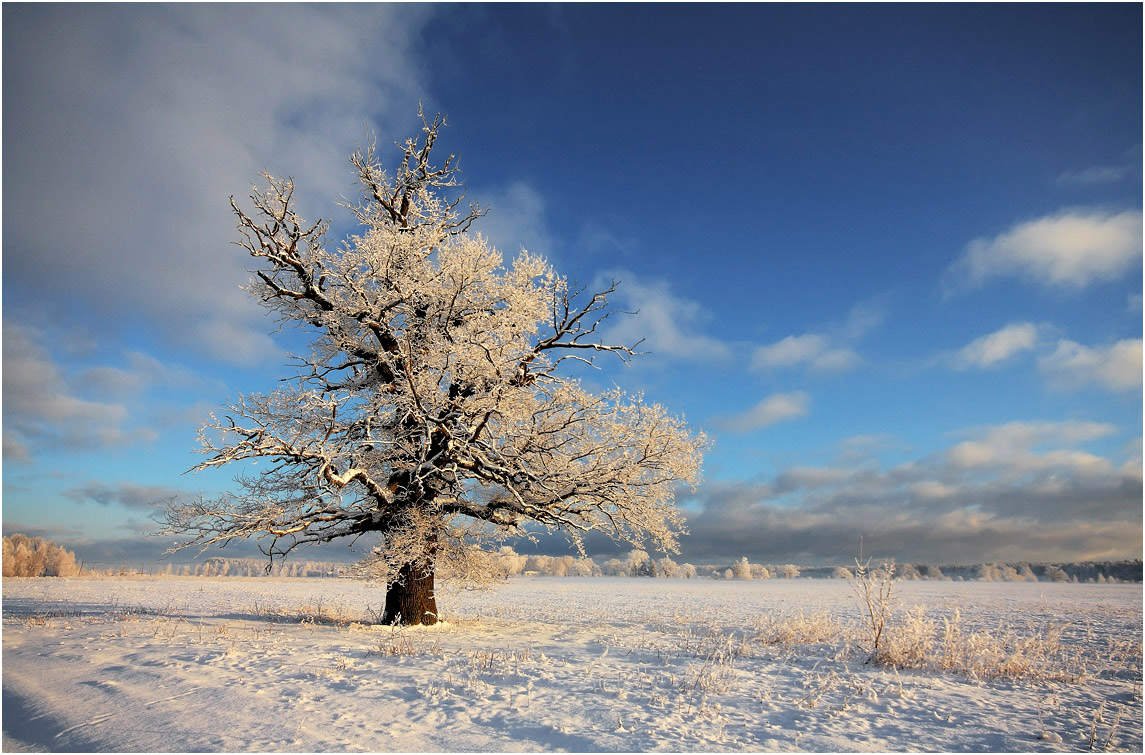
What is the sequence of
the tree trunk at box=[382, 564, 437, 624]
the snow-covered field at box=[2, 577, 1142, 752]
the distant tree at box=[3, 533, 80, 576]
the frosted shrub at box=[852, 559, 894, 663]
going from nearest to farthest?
1. the snow-covered field at box=[2, 577, 1142, 752]
2. the frosted shrub at box=[852, 559, 894, 663]
3. the tree trunk at box=[382, 564, 437, 624]
4. the distant tree at box=[3, 533, 80, 576]

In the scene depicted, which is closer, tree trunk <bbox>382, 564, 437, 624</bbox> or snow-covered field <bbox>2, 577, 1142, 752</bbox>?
snow-covered field <bbox>2, 577, 1142, 752</bbox>

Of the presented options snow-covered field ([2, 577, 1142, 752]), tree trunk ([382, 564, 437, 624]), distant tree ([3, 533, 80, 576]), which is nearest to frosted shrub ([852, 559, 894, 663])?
snow-covered field ([2, 577, 1142, 752])

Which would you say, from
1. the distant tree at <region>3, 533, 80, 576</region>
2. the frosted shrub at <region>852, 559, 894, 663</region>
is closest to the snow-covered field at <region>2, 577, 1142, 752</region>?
the frosted shrub at <region>852, 559, 894, 663</region>

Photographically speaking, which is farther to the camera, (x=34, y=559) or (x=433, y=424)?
(x=34, y=559)

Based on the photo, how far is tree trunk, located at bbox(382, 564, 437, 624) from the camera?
48.3 ft

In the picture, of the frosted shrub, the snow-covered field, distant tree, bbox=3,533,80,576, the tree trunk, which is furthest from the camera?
distant tree, bbox=3,533,80,576

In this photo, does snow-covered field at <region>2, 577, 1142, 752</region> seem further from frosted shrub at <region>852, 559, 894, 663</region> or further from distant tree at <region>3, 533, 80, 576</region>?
distant tree at <region>3, 533, 80, 576</region>

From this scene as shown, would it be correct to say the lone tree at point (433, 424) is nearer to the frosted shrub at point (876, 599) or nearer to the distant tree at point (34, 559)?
the frosted shrub at point (876, 599)

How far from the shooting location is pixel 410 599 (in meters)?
14.9

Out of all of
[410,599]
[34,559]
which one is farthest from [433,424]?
[34,559]

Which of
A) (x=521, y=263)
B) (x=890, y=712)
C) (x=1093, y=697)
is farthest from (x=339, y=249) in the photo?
(x=1093, y=697)

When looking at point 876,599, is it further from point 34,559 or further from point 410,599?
point 34,559

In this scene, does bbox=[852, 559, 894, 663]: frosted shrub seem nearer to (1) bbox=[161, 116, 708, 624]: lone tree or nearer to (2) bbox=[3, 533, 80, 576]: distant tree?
(1) bbox=[161, 116, 708, 624]: lone tree

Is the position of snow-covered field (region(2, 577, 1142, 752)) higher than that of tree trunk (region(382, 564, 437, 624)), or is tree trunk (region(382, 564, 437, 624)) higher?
tree trunk (region(382, 564, 437, 624))
